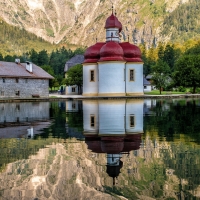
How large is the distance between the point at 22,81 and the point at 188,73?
35.3 metres

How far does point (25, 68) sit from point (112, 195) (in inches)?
2188

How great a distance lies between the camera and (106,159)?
10648 millimetres

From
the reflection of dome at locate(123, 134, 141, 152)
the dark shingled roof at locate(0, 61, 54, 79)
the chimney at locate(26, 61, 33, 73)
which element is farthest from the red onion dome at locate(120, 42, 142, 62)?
the reflection of dome at locate(123, 134, 141, 152)

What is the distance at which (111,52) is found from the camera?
58.1 metres

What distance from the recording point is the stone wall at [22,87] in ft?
183

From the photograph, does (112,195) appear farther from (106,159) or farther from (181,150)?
(181,150)

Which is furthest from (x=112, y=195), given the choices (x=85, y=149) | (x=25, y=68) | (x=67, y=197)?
(x=25, y=68)

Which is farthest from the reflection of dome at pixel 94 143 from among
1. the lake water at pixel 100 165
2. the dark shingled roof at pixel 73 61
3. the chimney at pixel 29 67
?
the dark shingled roof at pixel 73 61

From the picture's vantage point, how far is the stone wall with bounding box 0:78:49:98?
55659 mm

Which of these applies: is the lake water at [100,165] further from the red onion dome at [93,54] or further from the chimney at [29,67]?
the red onion dome at [93,54]

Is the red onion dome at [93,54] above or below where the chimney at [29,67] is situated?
above

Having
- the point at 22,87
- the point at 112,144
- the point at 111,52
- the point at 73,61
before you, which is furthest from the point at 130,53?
the point at 112,144

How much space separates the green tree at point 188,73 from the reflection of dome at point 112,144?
62277 millimetres

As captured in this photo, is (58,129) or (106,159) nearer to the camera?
(106,159)
